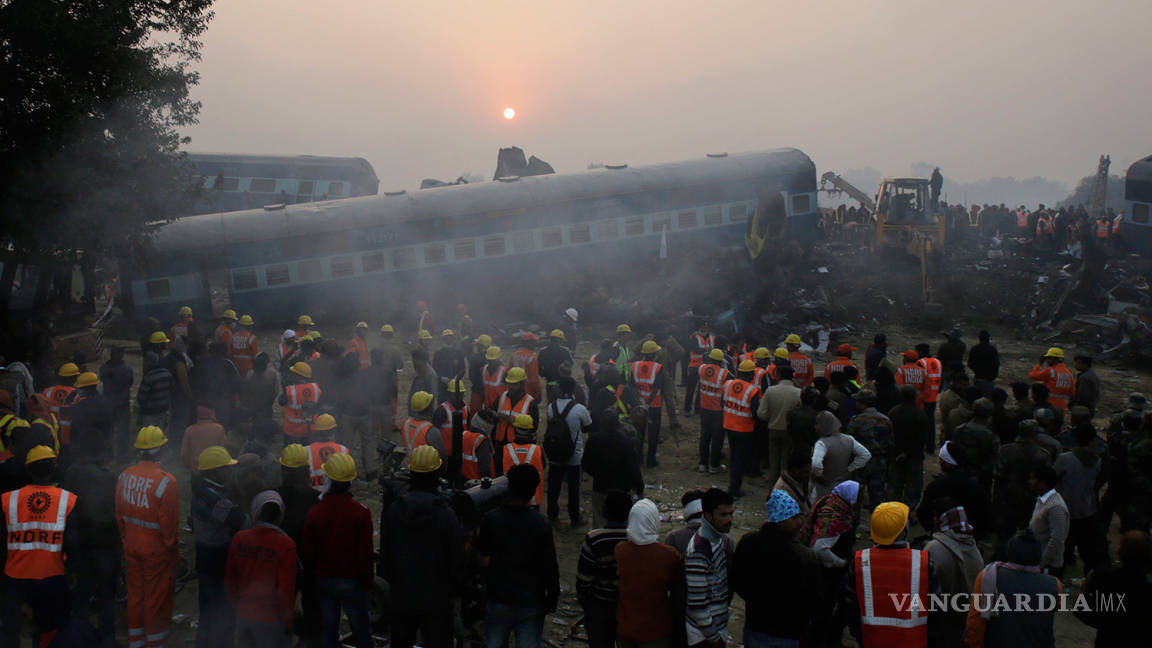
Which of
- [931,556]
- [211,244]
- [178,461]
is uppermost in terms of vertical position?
[211,244]

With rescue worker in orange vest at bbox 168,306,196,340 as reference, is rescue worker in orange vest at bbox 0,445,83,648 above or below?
below

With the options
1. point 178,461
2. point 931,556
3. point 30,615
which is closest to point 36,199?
point 178,461

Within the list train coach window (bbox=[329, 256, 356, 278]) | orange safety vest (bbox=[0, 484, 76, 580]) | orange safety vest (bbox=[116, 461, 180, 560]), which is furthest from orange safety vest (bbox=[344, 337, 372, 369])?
train coach window (bbox=[329, 256, 356, 278])

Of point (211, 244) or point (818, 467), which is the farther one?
point (211, 244)

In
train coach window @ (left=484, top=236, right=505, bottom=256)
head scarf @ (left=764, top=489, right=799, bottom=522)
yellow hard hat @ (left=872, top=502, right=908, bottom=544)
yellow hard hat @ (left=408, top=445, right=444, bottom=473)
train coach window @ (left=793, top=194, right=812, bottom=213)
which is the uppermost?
train coach window @ (left=793, top=194, right=812, bottom=213)

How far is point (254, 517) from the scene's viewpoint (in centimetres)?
567

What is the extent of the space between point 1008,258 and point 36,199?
2802 cm

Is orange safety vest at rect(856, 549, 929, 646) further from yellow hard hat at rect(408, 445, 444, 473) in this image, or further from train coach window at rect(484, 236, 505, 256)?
train coach window at rect(484, 236, 505, 256)

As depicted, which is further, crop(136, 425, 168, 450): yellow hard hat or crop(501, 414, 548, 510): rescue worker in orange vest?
crop(501, 414, 548, 510): rescue worker in orange vest

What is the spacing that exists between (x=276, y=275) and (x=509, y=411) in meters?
13.8

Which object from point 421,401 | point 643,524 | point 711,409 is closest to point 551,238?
A: point 711,409

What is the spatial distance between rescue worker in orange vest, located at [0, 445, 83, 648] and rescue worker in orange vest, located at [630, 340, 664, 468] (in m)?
7.00

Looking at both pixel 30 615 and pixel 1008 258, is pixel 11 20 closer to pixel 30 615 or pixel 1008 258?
pixel 30 615

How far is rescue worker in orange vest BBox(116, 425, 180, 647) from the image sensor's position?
5.85 meters
